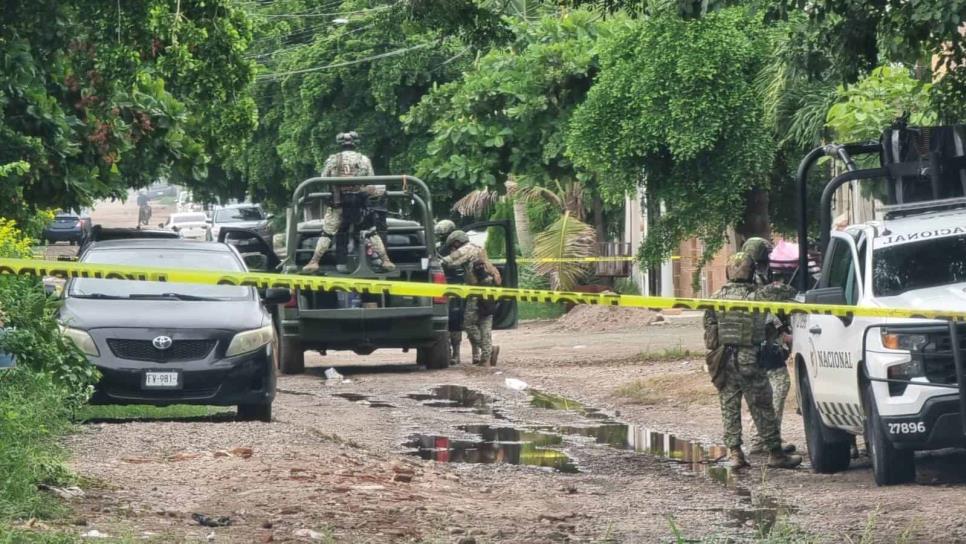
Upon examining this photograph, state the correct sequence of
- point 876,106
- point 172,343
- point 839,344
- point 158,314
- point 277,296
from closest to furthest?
point 839,344, point 172,343, point 158,314, point 876,106, point 277,296

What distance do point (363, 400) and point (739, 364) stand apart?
6.37 metres

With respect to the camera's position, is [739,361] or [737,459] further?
[739,361]

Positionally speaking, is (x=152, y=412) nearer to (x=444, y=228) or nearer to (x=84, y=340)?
(x=84, y=340)

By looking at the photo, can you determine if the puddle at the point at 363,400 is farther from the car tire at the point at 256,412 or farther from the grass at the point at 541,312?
the grass at the point at 541,312

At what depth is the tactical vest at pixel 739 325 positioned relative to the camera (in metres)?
12.7

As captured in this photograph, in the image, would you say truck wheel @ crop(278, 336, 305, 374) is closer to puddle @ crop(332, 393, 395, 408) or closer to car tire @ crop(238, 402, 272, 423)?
puddle @ crop(332, 393, 395, 408)

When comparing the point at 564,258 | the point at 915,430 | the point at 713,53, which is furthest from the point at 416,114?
the point at 915,430

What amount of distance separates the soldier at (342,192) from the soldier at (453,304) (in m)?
1.66

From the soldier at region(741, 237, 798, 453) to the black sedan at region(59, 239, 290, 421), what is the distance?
13.7 feet

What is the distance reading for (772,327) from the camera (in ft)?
43.4

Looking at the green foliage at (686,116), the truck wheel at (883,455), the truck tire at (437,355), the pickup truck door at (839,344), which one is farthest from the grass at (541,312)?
the truck wheel at (883,455)

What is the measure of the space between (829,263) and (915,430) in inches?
88.5

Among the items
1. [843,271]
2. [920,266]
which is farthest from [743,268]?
[920,266]

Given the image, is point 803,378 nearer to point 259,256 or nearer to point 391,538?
point 391,538
